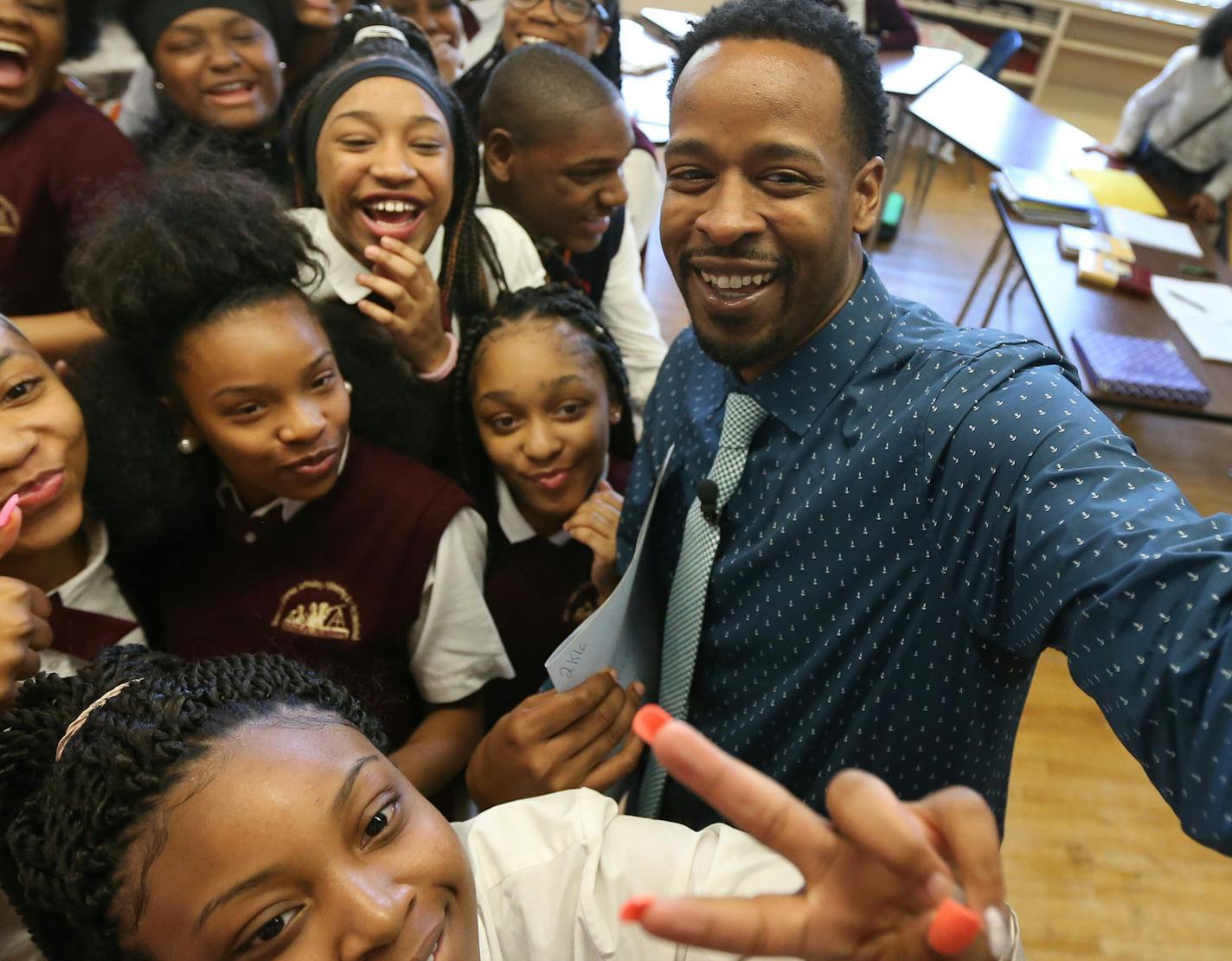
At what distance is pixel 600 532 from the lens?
1.43 metres

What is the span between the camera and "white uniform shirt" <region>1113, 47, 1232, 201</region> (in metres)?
3.89

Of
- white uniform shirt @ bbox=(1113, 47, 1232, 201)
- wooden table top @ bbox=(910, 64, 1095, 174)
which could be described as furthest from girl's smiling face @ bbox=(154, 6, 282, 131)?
white uniform shirt @ bbox=(1113, 47, 1232, 201)

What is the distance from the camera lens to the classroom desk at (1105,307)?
2523mm

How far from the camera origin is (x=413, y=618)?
1.35m

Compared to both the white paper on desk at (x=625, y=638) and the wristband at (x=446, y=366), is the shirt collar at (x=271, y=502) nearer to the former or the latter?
the wristband at (x=446, y=366)

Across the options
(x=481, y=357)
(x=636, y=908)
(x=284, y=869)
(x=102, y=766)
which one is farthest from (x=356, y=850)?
(x=481, y=357)

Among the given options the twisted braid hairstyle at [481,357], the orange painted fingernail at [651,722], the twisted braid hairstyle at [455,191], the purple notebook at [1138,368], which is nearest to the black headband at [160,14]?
the twisted braid hairstyle at [455,191]

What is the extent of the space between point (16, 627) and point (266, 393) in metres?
0.43

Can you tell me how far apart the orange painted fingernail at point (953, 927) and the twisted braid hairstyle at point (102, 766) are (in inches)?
23.2

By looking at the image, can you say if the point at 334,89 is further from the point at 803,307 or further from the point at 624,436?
the point at 803,307

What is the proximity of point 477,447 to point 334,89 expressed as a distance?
69 cm

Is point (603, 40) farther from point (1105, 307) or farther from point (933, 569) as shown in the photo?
point (933, 569)

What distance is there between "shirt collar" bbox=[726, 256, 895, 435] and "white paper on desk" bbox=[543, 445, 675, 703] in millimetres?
219

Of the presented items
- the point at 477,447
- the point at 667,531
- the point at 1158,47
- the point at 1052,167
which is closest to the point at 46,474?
the point at 477,447
